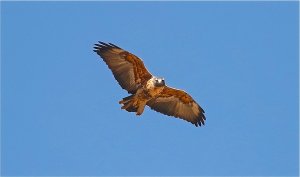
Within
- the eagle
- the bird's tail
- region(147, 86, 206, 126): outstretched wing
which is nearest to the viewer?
the bird's tail

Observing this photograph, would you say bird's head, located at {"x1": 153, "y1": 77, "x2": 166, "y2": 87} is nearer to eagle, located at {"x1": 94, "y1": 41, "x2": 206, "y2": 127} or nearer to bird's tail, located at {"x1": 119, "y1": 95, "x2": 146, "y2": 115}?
eagle, located at {"x1": 94, "y1": 41, "x2": 206, "y2": 127}

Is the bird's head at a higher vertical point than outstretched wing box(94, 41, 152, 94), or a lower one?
lower

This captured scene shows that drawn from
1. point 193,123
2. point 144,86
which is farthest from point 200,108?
point 144,86

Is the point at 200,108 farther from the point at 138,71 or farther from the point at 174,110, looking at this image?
the point at 138,71

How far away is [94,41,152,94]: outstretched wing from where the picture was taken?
21.9 metres

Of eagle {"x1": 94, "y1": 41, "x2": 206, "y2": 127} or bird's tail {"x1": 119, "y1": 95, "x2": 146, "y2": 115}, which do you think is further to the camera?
eagle {"x1": 94, "y1": 41, "x2": 206, "y2": 127}

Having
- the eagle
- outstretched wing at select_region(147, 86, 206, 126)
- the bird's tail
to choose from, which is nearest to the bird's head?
the eagle

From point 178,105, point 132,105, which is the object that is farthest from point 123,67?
point 178,105

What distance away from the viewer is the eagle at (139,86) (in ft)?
70.2

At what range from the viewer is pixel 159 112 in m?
22.9

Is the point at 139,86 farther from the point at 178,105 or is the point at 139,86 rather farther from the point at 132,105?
the point at 178,105

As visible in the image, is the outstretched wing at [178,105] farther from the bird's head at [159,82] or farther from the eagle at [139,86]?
the bird's head at [159,82]

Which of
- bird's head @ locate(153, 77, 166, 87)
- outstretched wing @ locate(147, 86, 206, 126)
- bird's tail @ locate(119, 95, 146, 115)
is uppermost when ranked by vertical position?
outstretched wing @ locate(147, 86, 206, 126)

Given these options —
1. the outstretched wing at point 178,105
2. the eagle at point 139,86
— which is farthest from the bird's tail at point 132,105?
the outstretched wing at point 178,105
